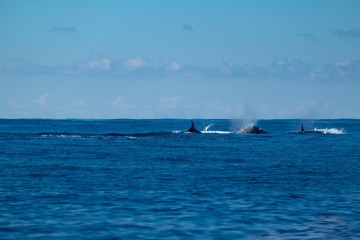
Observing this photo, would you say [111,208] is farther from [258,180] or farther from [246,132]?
[246,132]

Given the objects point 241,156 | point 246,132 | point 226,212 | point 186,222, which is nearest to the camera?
point 186,222

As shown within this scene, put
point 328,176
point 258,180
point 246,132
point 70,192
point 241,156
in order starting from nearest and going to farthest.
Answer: point 70,192 < point 258,180 < point 328,176 < point 241,156 < point 246,132

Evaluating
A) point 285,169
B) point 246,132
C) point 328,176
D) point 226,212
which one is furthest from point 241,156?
point 246,132

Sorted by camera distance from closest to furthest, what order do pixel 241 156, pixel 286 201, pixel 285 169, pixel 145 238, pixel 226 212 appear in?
1. pixel 145 238
2. pixel 226 212
3. pixel 286 201
4. pixel 285 169
5. pixel 241 156

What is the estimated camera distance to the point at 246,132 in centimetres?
12244

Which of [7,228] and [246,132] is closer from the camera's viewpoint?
[7,228]

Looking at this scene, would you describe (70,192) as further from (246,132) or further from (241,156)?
(246,132)

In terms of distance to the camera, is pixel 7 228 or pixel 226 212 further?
pixel 226 212

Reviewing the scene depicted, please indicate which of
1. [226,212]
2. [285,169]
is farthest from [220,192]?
[285,169]

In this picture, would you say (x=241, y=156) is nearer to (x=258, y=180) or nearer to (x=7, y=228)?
(x=258, y=180)

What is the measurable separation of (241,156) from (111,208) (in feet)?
112

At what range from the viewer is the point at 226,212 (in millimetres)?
25938

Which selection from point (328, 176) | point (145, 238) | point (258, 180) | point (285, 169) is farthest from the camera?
point (285, 169)

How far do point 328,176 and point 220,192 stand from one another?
38.7 feet
